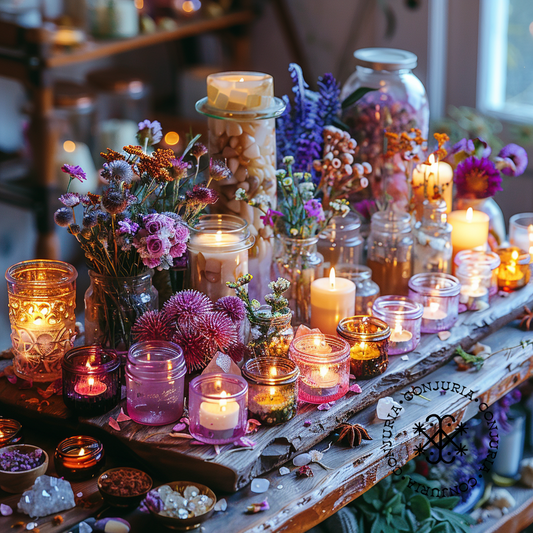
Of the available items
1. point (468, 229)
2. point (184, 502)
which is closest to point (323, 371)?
point (184, 502)

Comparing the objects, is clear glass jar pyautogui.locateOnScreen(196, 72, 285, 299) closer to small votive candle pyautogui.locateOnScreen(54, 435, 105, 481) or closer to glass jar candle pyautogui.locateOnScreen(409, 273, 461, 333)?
glass jar candle pyautogui.locateOnScreen(409, 273, 461, 333)

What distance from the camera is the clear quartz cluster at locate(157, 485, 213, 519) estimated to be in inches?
37.9

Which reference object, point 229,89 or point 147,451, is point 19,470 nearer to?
point 147,451

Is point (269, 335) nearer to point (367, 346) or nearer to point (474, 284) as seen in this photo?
point (367, 346)

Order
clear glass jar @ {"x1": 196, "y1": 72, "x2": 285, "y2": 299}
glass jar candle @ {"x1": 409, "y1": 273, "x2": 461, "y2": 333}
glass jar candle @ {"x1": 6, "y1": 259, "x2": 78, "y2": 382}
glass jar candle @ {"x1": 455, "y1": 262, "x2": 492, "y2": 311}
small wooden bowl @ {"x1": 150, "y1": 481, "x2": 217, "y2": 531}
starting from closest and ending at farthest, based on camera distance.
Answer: small wooden bowl @ {"x1": 150, "y1": 481, "x2": 217, "y2": 531}
glass jar candle @ {"x1": 6, "y1": 259, "x2": 78, "y2": 382}
clear glass jar @ {"x1": 196, "y1": 72, "x2": 285, "y2": 299}
glass jar candle @ {"x1": 409, "y1": 273, "x2": 461, "y2": 333}
glass jar candle @ {"x1": 455, "y1": 262, "x2": 492, "y2": 311}

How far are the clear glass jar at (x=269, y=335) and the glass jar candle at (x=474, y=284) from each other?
49 cm

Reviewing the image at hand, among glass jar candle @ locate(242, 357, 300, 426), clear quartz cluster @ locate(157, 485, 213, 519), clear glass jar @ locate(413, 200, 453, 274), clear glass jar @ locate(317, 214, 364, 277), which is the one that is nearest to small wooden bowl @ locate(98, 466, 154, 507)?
clear quartz cluster @ locate(157, 485, 213, 519)

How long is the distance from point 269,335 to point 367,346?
18 cm

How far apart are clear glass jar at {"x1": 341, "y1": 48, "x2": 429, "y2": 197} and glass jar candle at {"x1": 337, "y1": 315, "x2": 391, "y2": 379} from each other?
1.33 feet

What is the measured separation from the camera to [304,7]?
132 inches

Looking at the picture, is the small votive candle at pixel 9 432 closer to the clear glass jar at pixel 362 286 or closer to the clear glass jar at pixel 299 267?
the clear glass jar at pixel 299 267

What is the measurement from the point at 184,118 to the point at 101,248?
2230mm

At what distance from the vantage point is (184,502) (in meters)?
0.98

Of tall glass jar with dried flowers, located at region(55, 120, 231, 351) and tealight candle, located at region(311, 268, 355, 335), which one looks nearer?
tall glass jar with dried flowers, located at region(55, 120, 231, 351)
